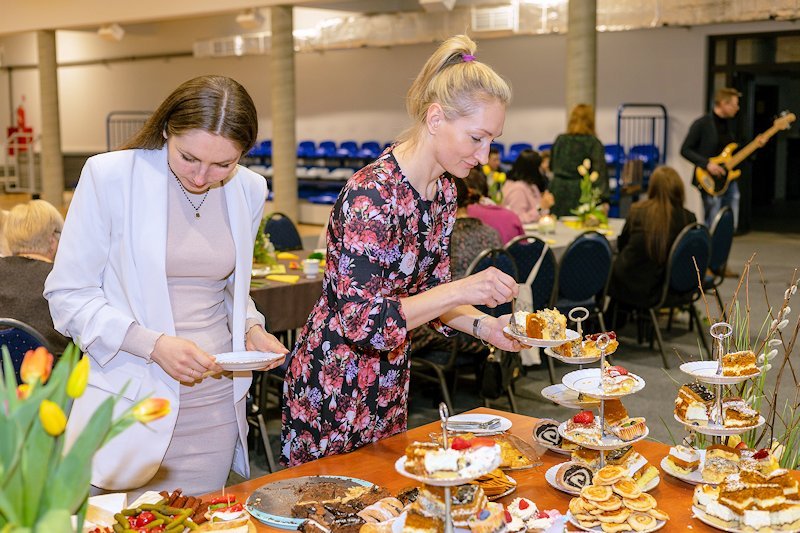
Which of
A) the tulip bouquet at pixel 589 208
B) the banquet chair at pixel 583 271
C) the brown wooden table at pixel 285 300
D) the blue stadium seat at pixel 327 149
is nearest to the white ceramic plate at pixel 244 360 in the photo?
the brown wooden table at pixel 285 300

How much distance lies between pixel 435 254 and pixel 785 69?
1076 cm

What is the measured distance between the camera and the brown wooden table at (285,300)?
14.6 feet

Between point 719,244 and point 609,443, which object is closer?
point 609,443

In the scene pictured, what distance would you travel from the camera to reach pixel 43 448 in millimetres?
1097

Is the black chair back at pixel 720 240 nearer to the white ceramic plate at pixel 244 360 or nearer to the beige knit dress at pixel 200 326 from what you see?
the beige knit dress at pixel 200 326

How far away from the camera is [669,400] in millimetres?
5164

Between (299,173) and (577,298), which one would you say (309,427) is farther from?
(299,173)

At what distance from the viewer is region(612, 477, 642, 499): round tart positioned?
1.75 metres

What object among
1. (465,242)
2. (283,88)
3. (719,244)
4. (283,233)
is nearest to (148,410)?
(465,242)

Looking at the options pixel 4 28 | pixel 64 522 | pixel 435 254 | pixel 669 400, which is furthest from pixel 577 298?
pixel 4 28

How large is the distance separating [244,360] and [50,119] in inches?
583

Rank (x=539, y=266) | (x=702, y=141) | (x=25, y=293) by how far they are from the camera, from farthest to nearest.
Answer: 1. (x=702, y=141)
2. (x=539, y=266)
3. (x=25, y=293)

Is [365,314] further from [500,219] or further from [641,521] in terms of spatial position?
[500,219]

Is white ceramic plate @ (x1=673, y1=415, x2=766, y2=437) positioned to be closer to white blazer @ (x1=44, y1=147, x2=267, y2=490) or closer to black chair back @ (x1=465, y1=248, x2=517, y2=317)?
white blazer @ (x1=44, y1=147, x2=267, y2=490)
